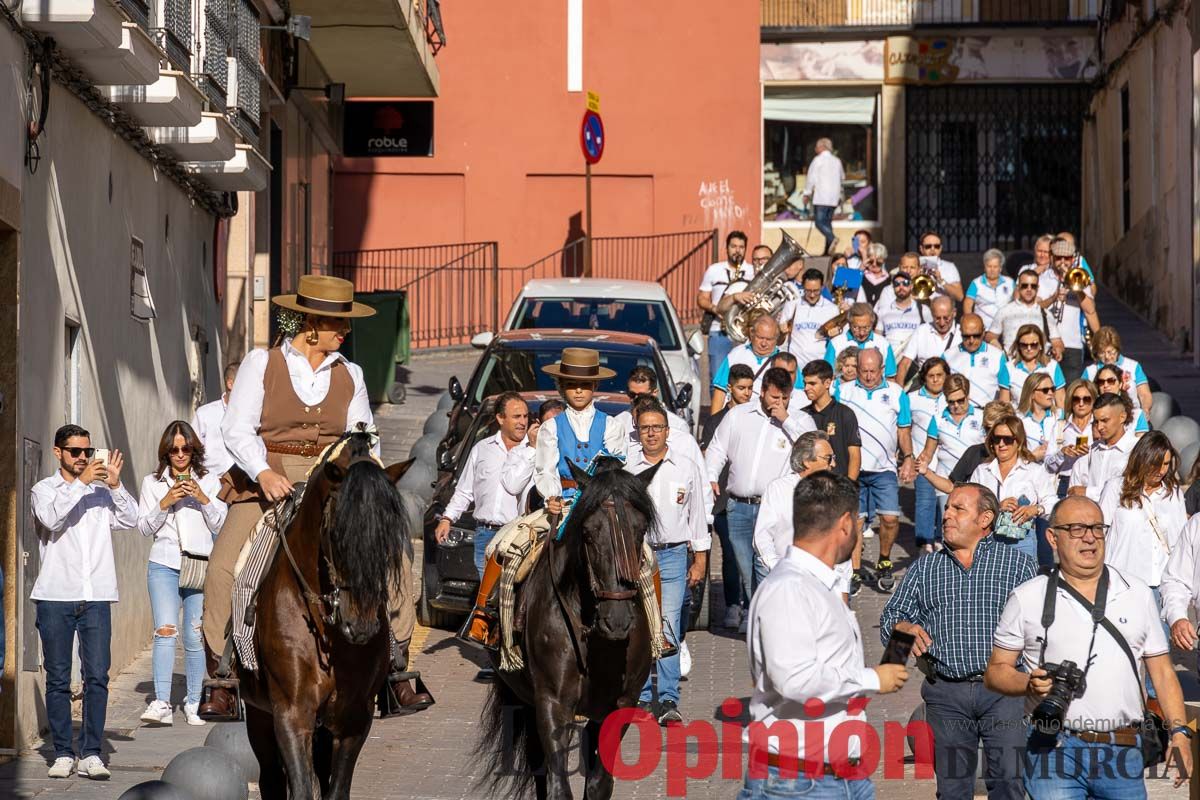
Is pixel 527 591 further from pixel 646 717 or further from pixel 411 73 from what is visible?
pixel 411 73

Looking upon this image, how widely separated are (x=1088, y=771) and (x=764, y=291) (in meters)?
14.8

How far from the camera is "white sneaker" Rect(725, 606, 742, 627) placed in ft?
52.1

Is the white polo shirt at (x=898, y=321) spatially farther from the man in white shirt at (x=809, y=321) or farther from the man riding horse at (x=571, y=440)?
the man riding horse at (x=571, y=440)

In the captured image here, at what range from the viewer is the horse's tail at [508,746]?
10.7 meters

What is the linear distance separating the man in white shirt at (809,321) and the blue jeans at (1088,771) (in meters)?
13.1

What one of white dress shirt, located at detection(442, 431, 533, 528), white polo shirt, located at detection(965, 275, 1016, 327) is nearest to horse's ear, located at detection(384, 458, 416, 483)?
white dress shirt, located at detection(442, 431, 533, 528)

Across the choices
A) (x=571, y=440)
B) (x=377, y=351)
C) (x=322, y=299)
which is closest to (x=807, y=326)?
(x=377, y=351)

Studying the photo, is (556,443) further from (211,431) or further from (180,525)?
(180,525)

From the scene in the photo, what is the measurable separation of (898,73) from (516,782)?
100ft

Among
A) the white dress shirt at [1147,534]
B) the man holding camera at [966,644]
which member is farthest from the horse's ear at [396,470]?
the white dress shirt at [1147,534]

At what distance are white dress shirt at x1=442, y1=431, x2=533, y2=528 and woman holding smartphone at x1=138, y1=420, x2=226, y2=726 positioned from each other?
200 centimetres

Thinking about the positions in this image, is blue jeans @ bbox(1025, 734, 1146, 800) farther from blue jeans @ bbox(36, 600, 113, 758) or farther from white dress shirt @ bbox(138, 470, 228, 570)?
white dress shirt @ bbox(138, 470, 228, 570)

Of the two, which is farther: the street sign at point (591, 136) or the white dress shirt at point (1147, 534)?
the street sign at point (591, 136)

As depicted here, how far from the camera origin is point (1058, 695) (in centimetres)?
781
